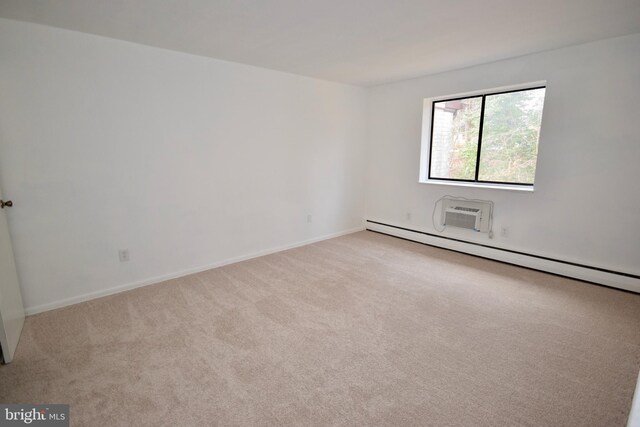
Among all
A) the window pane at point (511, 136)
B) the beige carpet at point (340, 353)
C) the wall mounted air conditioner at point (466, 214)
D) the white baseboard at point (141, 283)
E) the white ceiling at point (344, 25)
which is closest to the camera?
the beige carpet at point (340, 353)

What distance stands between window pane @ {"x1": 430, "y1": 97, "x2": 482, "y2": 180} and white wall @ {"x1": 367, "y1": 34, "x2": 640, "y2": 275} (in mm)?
320

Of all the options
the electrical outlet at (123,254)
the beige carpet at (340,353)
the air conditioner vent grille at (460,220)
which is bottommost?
the beige carpet at (340,353)

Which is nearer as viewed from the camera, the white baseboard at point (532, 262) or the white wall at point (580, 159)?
the white wall at point (580, 159)

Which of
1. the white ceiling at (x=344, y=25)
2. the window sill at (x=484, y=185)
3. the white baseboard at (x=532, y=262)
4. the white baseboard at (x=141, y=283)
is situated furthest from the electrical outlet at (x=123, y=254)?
the window sill at (x=484, y=185)

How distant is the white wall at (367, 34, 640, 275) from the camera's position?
2922 millimetres

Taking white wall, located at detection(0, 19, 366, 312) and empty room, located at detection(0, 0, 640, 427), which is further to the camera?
white wall, located at detection(0, 19, 366, 312)

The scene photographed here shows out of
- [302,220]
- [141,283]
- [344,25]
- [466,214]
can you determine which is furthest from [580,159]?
[141,283]

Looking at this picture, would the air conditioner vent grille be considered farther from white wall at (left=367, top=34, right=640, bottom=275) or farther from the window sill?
the window sill

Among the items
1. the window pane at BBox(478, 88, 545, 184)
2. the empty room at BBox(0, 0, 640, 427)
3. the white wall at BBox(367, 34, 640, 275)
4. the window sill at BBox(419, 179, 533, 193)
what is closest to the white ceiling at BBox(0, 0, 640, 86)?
the empty room at BBox(0, 0, 640, 427)

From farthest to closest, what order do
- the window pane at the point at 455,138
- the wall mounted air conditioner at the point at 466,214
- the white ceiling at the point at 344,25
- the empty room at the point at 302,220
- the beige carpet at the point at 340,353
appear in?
the window pane at the point at 455,138, the wall mounted air conditioner at the point at 466,214, the white ceiling at the point at 344,25, the empty room at the point at 302,220, the beige carpet at the point at 340,353

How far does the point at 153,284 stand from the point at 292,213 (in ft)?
6.49

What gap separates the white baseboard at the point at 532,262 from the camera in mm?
3072

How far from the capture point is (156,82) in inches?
120

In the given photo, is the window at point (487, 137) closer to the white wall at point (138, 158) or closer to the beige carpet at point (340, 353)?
the beige carpet at point (340, 353)
